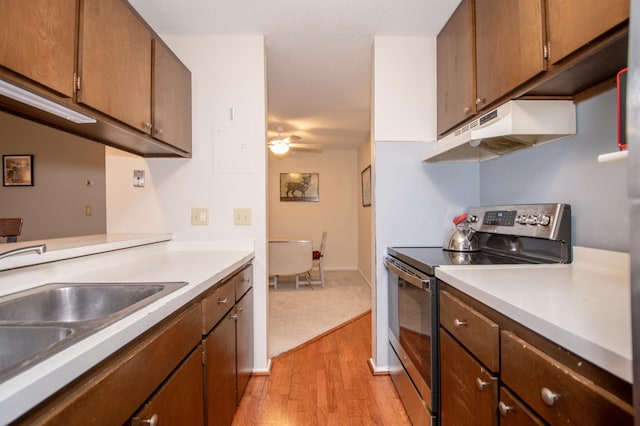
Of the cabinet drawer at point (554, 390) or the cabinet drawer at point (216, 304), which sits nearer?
the cabinet drawer at point (554, 390)

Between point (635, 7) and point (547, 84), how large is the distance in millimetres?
969

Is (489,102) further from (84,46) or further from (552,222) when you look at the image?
(84,46)

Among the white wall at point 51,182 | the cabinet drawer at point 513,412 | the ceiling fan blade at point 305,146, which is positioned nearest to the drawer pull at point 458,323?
the cabinet drawer at point 513,412

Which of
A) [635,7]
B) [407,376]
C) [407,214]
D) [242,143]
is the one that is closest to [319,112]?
[242,143]

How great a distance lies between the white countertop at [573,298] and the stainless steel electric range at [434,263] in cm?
11

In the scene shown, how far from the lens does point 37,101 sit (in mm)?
986

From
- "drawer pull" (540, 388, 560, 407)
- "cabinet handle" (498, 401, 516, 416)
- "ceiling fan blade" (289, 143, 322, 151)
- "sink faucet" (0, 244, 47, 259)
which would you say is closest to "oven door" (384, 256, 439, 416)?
"cabinet handle" (498, 401, 516, 416)

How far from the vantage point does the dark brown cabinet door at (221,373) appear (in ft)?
3.84

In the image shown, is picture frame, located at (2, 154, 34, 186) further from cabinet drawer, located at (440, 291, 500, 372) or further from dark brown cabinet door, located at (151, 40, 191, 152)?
cabinet drawer, located at (440, 291, 500, 372)

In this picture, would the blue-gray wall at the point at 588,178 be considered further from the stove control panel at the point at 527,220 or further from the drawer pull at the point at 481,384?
the drawer pull at the point at 481,384

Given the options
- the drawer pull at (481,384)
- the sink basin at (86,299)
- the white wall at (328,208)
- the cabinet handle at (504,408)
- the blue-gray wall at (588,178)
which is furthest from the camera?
the white wall at (328,208)

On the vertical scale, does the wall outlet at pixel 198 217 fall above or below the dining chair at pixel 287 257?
above

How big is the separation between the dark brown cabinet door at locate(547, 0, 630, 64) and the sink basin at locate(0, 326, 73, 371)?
169 cm

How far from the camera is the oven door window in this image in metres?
1.33
